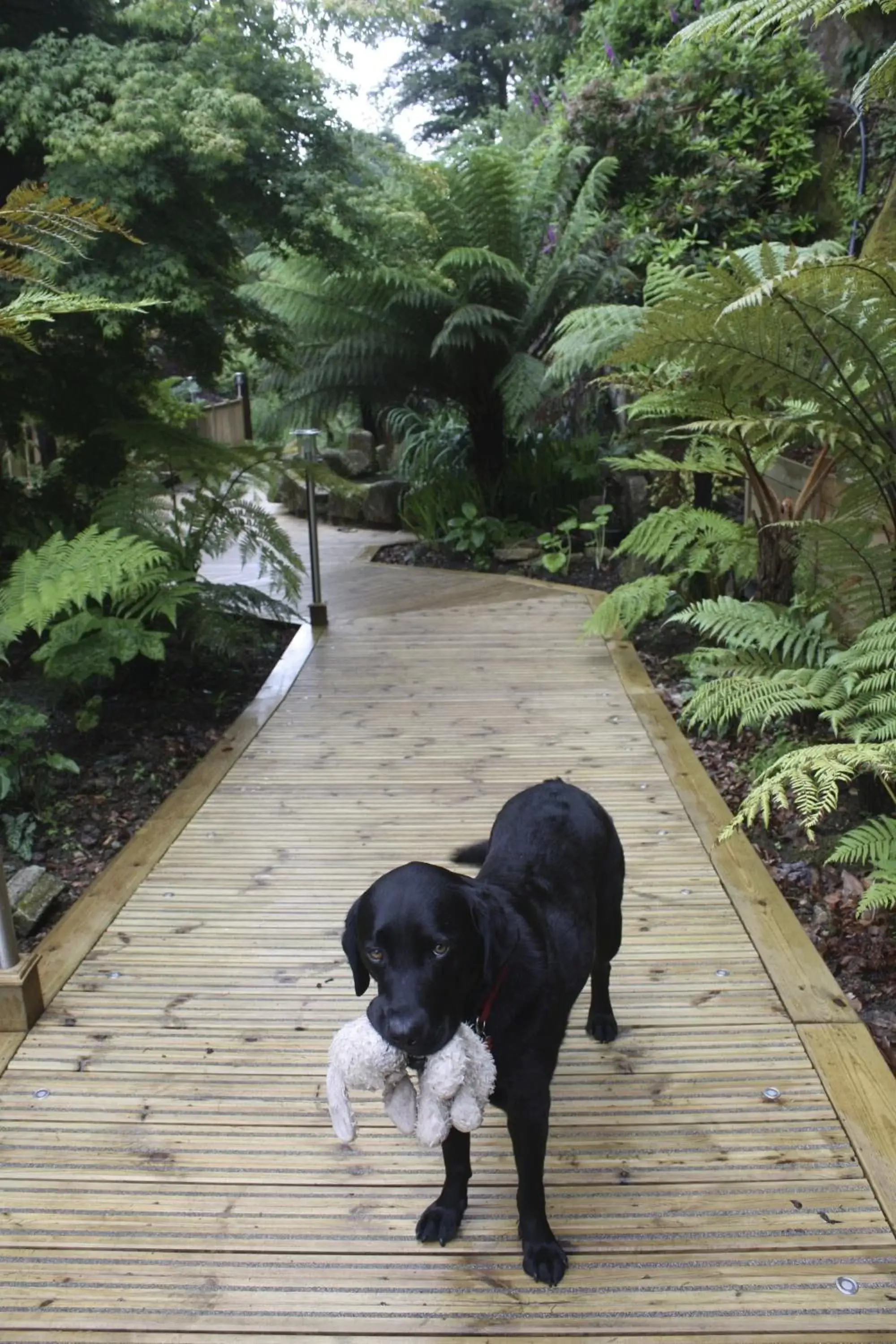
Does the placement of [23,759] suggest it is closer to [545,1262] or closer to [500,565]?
[545,1262]

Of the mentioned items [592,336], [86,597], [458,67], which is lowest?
[86,597]

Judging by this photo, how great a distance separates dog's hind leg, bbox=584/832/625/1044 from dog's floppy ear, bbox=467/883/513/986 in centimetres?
49

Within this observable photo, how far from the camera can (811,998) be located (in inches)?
90.4

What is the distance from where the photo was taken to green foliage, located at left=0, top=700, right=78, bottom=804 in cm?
307

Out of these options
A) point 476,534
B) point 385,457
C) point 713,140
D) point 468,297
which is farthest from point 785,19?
point 385,457

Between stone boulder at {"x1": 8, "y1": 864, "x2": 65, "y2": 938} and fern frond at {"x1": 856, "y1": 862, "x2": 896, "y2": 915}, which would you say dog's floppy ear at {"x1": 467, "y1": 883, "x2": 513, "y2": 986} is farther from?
stone boulder at {"x1": 8, "y1": 864, "x2": 65, "y2": 938}

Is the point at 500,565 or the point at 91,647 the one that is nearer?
the point at 91,647

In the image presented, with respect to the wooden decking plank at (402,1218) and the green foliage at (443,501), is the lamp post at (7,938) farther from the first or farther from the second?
the green foliage at (443,501)

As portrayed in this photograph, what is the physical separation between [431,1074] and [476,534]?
20.7 feet

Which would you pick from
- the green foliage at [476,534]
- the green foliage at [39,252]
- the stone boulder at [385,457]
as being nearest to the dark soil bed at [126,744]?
the green foliage at [39,252]

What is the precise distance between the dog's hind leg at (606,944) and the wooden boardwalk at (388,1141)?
5 cm

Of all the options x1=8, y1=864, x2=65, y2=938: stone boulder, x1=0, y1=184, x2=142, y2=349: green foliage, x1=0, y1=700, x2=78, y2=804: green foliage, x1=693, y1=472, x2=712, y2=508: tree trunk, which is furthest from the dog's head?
x1=693, y1=472, x2=712, y2=508: tree trunk

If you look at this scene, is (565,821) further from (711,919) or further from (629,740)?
(629,740)

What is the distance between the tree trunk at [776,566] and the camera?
3.98 m
